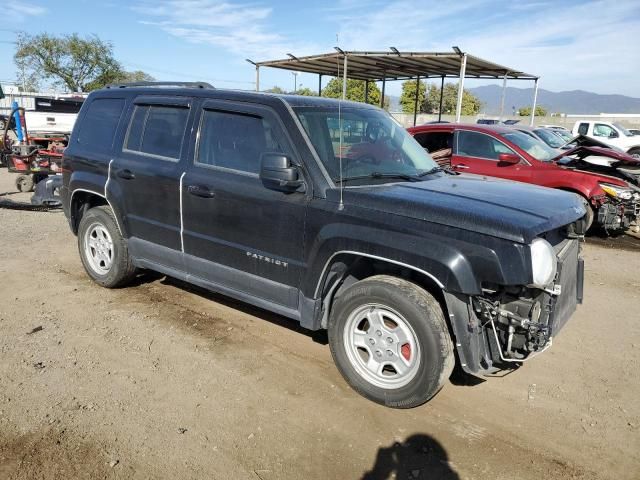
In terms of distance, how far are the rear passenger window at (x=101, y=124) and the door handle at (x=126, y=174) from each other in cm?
37

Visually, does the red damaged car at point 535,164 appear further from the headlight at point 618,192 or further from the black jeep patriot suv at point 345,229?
the black jeep patriot suv at point 345,229

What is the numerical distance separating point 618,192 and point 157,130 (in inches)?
289

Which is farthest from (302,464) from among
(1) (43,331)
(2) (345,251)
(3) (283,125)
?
(1) (43,331)

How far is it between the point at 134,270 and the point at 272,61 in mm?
18946

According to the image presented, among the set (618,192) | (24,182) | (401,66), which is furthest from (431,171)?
(401,66)

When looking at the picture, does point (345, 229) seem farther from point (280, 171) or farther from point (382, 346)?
point (382, 346)

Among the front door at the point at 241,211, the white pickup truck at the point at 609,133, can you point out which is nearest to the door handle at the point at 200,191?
Result: the front door at the point at 241,211

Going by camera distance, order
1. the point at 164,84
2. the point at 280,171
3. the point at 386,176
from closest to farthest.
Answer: the point at 280,171
the point at 386,176
the point at 164,84

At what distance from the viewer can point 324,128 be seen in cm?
393

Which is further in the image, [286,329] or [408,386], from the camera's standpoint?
[286,329]

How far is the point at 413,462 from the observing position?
9.49 feet

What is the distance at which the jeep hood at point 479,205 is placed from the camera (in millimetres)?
2943

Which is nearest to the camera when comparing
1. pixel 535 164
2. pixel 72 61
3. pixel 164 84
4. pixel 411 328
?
pixel 411 328

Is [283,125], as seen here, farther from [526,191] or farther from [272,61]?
[272,61]
